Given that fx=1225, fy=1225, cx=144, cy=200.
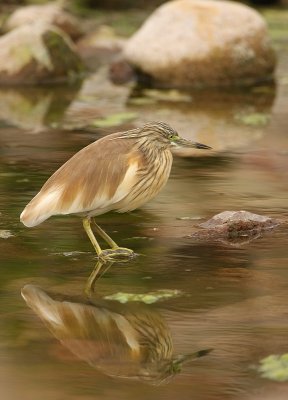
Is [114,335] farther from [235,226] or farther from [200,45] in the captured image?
[200,45]

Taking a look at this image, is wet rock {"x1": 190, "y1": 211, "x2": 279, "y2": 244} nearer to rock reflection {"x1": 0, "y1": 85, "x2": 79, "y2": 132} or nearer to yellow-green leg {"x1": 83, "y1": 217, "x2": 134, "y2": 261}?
yellow-green leg {"x1": 83, "y1": 217, "x2": 134, "y2": 261}

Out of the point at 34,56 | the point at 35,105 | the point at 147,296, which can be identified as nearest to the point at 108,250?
the point at 147,296

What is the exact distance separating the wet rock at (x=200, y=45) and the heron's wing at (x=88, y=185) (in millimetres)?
8775

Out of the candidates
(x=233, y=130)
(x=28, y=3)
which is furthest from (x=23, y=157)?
(x=28, y=3)

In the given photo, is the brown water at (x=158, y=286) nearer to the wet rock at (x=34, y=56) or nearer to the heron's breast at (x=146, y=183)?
the heron's breast at (x=146, y=183)

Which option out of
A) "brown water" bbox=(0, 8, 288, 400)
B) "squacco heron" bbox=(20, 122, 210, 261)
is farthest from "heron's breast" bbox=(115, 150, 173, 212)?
"brown water" bbox=(0, 8, 288, 400)

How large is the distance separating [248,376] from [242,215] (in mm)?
3151

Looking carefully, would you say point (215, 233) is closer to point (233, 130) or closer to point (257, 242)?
point (257, 242)

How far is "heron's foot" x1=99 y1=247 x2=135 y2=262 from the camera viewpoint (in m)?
8.24

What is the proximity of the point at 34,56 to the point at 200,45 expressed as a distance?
2320mm

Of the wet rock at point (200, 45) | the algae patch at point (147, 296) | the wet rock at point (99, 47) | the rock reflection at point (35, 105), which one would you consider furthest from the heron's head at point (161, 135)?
the wet rock at point (99, 47)

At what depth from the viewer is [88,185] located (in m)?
8.05

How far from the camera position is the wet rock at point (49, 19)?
2036 cm

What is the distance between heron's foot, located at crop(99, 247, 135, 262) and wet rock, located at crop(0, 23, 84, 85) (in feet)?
29.5
